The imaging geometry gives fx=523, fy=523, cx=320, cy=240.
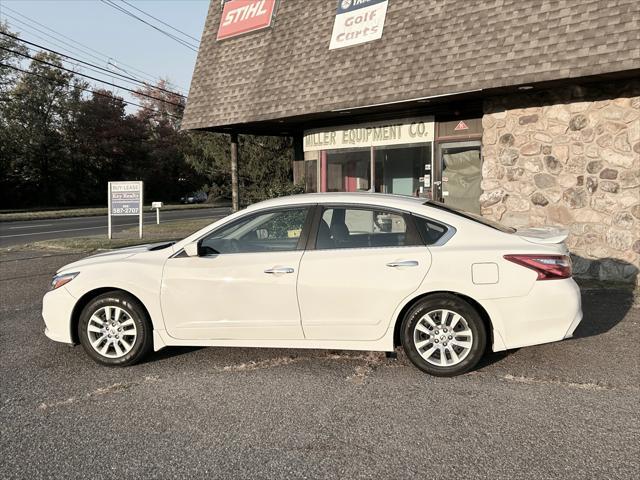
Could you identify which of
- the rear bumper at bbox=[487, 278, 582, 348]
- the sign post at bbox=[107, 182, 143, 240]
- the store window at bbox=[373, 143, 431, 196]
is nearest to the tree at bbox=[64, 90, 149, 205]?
the sign post at bbox=[107, 182, 143, 240]

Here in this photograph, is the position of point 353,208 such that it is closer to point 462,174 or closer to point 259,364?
point 259,364

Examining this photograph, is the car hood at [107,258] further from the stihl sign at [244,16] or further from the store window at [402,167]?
the stihl sign at [244,16]

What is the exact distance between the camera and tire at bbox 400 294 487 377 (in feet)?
14.0

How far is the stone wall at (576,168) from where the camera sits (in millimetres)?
7621

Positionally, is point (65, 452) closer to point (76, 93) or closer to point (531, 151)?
point (531, 151)

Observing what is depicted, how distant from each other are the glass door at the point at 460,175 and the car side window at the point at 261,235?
6.06m

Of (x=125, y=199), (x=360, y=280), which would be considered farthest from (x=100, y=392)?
(x=125, y=199)

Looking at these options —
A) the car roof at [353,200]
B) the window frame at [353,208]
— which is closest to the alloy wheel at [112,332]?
the car roof at [353,200]

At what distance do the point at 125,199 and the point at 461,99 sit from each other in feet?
32.1

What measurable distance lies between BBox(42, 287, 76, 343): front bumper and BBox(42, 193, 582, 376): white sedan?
0.5 inches

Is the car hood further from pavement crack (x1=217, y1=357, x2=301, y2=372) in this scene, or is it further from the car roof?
pavement crack (x1=217, y1=357, x2=301, y2=372)

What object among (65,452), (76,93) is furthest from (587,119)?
(76,93)

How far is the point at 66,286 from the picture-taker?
4.76 metres

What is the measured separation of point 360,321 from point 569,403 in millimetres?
1658
